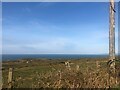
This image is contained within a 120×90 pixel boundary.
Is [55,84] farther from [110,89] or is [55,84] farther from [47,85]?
[110,89]

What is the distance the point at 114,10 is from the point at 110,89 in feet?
20.2

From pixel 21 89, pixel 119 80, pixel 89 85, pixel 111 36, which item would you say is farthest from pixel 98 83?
pixel 111 36

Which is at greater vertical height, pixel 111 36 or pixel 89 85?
pixel 111 36

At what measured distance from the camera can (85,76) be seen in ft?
45.1

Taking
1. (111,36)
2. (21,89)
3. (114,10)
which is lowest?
(21,89)

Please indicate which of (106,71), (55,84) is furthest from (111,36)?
(55,84)

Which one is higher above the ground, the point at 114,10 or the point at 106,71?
the point at 114,10

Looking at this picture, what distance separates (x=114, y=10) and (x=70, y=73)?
5.96m

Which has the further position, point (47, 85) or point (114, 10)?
point (114, 10)

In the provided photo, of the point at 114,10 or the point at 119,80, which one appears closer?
the point at 119,80

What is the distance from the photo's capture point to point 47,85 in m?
13.1

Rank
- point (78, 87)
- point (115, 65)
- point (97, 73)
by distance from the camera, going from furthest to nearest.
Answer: point (115, 65), point (97, 73), point (78, 87)

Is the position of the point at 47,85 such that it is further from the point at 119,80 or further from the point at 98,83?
the point at 119,80

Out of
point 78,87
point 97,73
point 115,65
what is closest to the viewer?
point 78,87
